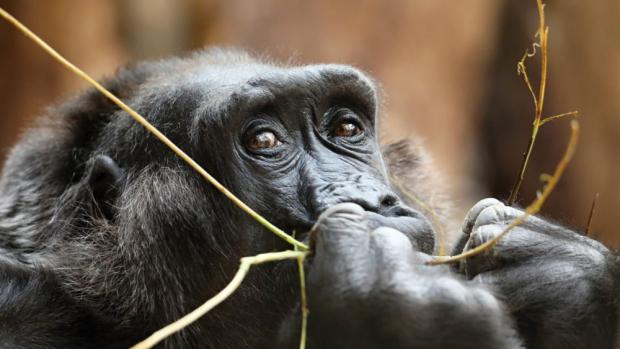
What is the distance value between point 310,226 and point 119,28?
7.46 metres

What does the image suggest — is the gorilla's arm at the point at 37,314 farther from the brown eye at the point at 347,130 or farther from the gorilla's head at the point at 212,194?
the brown eye at the point at 347,130

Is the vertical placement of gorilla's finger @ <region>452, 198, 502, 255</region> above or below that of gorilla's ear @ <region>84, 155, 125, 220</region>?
below

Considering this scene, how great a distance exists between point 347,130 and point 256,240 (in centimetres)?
71

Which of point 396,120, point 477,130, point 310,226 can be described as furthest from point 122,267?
point 477,130

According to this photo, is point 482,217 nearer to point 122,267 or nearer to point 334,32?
point 122,267

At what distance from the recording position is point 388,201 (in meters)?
3.51

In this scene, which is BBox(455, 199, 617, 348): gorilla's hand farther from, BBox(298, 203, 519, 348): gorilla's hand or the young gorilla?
BBox(298, 203, 519, 348): gorilla's hand

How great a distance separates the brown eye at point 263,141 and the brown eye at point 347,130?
0.33 m

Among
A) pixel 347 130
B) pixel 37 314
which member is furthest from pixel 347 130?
pixel 37 314

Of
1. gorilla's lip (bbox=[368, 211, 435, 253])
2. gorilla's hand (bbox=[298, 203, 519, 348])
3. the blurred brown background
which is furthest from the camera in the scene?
the blurred brown background

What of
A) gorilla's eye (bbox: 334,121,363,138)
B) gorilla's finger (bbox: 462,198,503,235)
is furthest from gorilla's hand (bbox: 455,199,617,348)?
gorilla's eye (bbox: 334,121,363,138)

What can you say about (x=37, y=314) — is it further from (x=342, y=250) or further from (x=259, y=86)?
(x=342, y=250)

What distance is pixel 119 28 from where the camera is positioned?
10391mm

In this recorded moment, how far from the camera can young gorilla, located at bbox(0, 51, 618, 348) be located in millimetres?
2924
